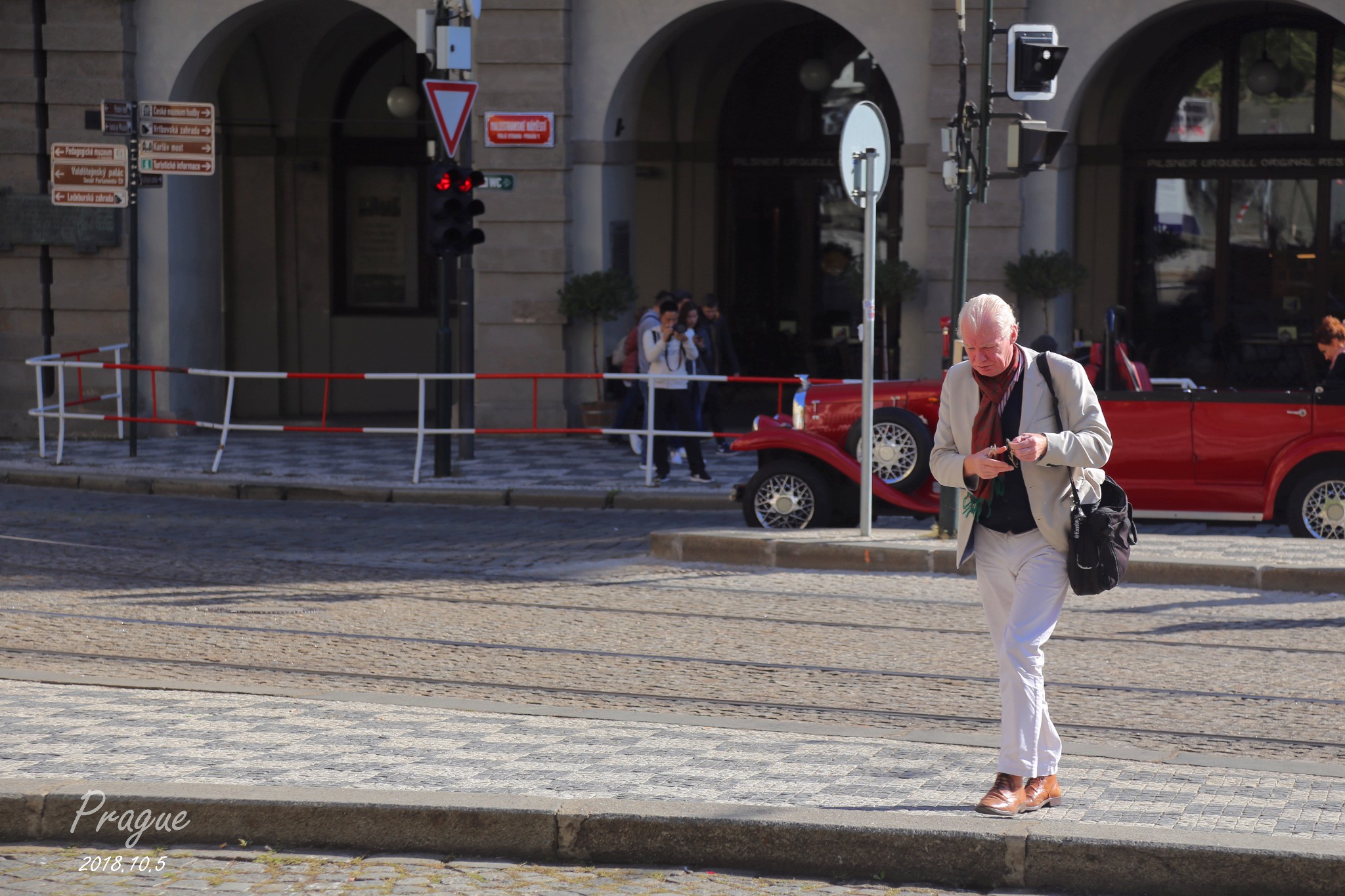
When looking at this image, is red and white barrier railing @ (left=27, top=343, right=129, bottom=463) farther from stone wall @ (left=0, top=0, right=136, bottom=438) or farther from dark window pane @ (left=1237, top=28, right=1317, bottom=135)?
dark window pane @ (left=1237, top=28, right=1317, bottom=135)

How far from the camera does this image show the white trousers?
5.36 m

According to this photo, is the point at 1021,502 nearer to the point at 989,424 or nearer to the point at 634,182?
the point at 989,424

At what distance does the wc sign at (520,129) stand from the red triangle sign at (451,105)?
3742 millimetres

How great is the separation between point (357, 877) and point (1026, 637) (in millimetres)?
2088

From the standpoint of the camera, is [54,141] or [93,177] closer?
[93,177]

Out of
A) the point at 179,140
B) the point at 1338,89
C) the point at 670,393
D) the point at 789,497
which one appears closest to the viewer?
the point at 789,497

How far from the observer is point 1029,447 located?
17.0 ft

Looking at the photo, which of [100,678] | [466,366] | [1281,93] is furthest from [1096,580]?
[1281,93]

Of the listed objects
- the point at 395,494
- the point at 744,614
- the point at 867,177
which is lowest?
the point at 744,614

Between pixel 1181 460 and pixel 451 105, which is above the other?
pixel 451 105

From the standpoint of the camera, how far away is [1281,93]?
20969 millimetres

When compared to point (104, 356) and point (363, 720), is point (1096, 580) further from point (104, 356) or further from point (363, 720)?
point (104, 356)

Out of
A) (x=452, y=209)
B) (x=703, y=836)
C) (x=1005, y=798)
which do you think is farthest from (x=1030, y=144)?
(x=703, y=836)

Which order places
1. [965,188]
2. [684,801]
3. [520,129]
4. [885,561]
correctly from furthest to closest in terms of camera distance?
1. [520,129]
2. [965,188]
3. [885,561]
4. [684,801]
